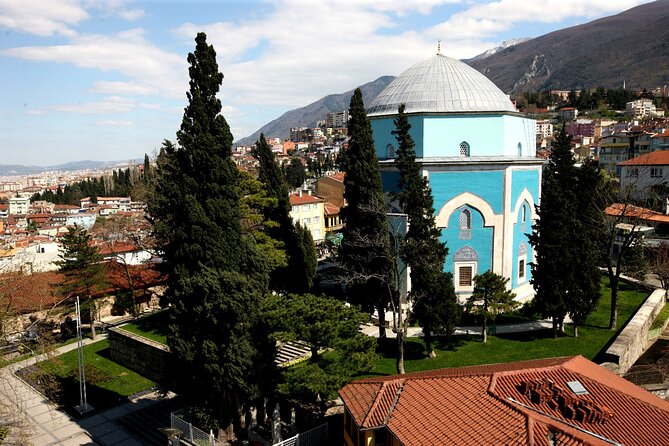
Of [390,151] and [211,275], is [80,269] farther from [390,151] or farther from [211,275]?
[390,151]

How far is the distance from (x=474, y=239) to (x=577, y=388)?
15.3 metres

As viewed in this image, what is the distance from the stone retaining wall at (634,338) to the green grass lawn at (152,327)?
19.3 m

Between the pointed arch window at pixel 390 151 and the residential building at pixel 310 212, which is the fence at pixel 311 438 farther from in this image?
the residential building at pixel 310 212

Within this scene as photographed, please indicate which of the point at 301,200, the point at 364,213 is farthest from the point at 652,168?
the point at 364,213

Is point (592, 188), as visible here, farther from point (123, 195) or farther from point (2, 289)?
point (123, 195)

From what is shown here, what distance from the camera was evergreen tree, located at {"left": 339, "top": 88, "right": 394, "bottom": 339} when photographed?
20406 millimetres

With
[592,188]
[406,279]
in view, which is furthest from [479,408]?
[592,188]

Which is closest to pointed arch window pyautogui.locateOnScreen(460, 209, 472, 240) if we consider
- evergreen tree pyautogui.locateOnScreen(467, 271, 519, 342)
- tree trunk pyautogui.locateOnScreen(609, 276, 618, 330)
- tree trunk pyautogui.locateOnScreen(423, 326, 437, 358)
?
evergreen tree pyautogui.locateOnScreen(467, 271, 519, 342)

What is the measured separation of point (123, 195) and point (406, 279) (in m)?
101

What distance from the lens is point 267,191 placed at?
28.0 metres

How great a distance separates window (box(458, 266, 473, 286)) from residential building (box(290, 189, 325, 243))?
79.3 ft

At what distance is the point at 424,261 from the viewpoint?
61.8 ft

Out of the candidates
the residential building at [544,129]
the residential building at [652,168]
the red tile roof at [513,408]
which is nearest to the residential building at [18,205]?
the residential building at [544,129]

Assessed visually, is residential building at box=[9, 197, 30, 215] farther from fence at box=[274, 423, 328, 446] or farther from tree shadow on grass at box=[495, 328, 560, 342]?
fence at box=[274, 423, 328, 446]
